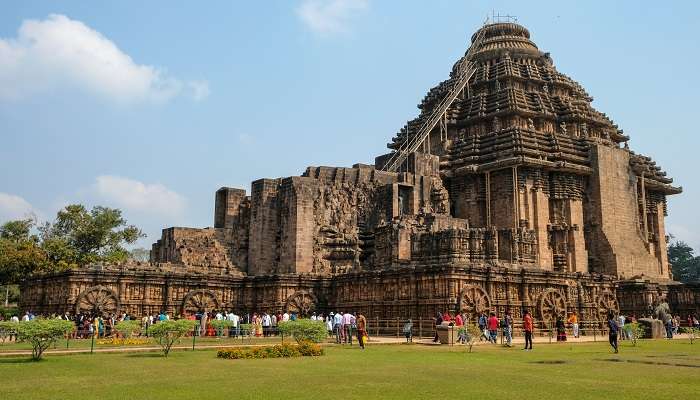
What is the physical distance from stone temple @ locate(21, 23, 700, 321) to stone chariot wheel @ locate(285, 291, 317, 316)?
0.07 meters

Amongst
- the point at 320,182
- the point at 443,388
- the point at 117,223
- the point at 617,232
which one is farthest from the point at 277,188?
the point at 443,388

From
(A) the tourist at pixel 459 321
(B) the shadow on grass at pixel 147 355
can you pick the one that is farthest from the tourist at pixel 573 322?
(B) the shadow on grass at pixel 147 355

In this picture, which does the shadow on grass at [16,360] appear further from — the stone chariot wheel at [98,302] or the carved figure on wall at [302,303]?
the carved figure on wall at [302,303]

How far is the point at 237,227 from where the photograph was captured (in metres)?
49.8

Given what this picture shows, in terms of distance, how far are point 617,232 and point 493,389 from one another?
143 ft

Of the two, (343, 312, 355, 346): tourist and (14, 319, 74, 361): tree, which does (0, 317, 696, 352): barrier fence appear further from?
(14, 319, 74, 361): tree

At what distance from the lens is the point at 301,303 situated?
4162 cm

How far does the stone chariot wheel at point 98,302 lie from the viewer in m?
36.8

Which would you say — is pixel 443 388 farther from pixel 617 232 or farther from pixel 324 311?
pixel 617 232

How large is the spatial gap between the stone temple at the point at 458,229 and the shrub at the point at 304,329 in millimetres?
9440

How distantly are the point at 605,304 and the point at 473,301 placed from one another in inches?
433

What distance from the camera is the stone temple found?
36.7 m

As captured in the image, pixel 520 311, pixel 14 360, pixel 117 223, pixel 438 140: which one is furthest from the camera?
pixel 117 223

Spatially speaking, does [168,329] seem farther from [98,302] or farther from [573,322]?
[573,322]
